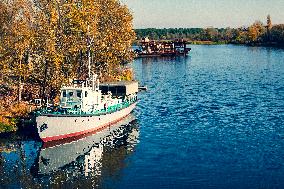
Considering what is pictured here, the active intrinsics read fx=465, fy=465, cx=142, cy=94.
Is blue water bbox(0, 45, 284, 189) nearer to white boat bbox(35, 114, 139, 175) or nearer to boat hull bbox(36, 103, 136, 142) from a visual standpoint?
white boat bbox(35, 114, 139, 175)

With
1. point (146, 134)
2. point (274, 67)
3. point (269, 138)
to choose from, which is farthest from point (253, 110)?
point (274, 67)

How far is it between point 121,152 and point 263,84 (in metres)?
68.3

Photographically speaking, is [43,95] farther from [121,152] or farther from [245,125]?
[245,125]

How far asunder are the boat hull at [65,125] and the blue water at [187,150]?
218 cm

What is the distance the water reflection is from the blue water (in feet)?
0.36

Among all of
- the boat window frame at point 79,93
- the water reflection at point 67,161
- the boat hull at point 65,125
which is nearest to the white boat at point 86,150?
the water reflection at point 67,161

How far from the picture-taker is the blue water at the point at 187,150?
47656 millimetres

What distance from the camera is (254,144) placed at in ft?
198

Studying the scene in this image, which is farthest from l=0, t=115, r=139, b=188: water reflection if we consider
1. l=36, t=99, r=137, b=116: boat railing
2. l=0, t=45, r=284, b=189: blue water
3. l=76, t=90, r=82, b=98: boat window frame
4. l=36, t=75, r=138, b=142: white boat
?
l=76, t=90, r=82, b=98: boat window frame

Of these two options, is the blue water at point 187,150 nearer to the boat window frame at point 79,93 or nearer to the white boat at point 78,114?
the white boat at point 78,114

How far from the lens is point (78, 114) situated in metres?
63.1

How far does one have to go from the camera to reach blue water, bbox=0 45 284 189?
1876 inches

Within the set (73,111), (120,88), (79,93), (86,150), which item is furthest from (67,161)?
(120,88)

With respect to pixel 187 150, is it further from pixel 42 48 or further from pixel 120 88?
pixel 42 48
